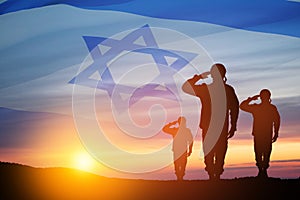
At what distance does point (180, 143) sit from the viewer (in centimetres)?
1892

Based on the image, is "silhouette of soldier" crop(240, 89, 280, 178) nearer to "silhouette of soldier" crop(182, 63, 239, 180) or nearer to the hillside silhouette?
the hillside silhouette

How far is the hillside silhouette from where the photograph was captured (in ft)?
45.1

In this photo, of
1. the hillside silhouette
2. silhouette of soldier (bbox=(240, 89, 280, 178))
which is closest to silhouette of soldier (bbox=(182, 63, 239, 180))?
the hillside silhouette

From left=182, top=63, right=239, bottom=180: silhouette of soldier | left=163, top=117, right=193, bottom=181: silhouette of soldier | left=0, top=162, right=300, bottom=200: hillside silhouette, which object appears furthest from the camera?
left=163, top=117, right=193, bottom=181: silhouette of soldier

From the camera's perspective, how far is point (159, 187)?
15.3m

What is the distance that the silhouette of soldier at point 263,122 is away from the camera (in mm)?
16156

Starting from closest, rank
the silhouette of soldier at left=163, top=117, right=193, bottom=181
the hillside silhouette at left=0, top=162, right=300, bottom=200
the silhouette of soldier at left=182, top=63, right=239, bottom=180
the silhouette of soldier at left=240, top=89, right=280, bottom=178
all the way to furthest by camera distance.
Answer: the hillside silhouette at left=0, top=162, right=300, bottom=200
the silhouette of soldier at left=182, top=63, right=239, bottom=180
the silhouette of soldier at left=240, top=89, right=280, bottom=178
the silhouette of soldier at left=163, top=117, right=193, bottom=181

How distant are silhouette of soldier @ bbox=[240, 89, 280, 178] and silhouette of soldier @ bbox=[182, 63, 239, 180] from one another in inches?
72.1

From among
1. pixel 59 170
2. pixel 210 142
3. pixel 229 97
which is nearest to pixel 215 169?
pixel 210 142

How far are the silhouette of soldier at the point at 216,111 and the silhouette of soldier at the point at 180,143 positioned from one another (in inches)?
143

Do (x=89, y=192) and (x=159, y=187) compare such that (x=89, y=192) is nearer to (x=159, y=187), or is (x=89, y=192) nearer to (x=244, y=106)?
(x=159, y=187)

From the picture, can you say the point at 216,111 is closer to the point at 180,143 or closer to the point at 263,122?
the point at 263,122

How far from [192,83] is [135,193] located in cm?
361

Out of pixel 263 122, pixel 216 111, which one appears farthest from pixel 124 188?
pixel 263 122
